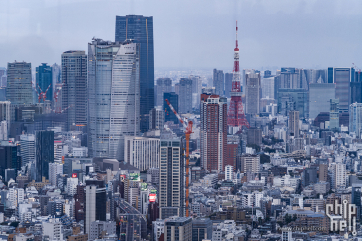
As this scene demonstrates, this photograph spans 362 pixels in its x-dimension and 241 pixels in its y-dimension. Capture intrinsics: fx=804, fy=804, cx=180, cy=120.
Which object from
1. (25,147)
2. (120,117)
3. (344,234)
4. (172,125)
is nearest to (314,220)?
(344,234)

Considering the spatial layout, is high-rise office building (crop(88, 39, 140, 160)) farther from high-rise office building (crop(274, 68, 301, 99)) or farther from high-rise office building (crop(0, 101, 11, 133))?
high-rise office building (crop(274, 68, 301, 99))

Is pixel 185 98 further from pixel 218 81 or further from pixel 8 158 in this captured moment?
pixel 8 158

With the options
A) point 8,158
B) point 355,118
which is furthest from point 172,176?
point 355,118

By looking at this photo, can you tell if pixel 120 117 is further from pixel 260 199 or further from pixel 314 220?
pixel 314 220

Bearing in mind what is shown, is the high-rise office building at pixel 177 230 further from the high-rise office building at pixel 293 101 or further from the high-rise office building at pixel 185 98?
the high-rise office building at pixel 293 101

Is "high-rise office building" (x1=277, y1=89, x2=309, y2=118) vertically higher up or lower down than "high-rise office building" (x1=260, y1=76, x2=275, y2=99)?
lower down

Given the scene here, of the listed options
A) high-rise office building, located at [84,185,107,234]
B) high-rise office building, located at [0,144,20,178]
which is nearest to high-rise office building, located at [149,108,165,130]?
high-rise office building, located at [0,144,20,178]
